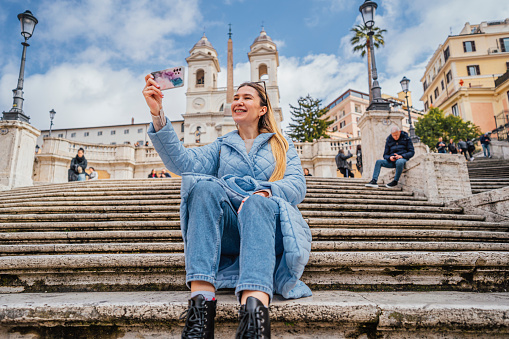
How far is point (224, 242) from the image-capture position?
1927mm

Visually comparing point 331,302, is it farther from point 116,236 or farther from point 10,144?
point 10,144

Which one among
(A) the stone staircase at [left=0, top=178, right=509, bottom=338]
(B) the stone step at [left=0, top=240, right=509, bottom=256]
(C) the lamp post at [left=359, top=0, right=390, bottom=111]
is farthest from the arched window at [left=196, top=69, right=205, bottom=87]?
(B) the stone step at [left=0, top=240, right=509, bottom=256]

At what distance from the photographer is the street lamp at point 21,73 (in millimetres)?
8273

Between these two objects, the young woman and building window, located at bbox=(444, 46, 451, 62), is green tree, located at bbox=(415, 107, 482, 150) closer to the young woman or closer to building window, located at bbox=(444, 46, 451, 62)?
building window, located at bbox=(444, 46, 451, 62)

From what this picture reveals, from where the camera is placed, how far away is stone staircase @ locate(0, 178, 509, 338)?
1.64 metres

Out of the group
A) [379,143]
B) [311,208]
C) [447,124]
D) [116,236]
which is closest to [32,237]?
[116,236]

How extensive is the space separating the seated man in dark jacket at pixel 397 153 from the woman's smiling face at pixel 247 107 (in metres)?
4.62

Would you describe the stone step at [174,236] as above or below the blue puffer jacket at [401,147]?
below

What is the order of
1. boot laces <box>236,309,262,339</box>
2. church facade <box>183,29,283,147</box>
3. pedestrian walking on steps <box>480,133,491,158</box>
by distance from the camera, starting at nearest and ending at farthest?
boot laces <box>236,309,262,339</box>
pedestrian walking on steps <box>480,133,491,158</box>
church facade <box>183,29,283,147</box>

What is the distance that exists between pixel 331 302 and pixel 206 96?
1671 inches

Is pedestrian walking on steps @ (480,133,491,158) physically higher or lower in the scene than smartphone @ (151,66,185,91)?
higher

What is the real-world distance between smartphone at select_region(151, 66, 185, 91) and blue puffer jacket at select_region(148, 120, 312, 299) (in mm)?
308

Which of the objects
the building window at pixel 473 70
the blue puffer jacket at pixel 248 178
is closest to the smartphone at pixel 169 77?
the blue puffer jacket at pixel 248 178

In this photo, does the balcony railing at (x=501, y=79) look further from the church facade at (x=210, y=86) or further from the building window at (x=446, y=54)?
the church facade at (x=210, y=86)
